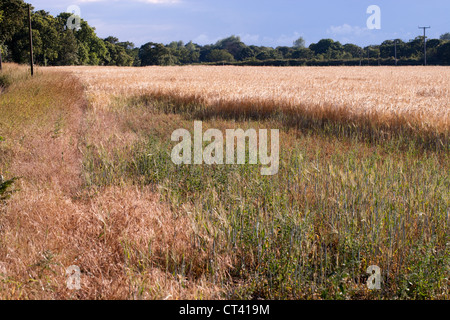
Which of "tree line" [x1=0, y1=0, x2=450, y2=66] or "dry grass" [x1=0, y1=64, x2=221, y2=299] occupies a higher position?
"tree line" [x1=0, y1=0, x2=450, y2=66]

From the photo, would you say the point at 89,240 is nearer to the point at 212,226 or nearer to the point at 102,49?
the point at 212,226

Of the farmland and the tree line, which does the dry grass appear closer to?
the farmland

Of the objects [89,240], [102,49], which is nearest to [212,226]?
[89,240]

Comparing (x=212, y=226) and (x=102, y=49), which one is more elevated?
(x=102, y=49)

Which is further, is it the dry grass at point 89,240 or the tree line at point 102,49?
the tree line at point 102,49

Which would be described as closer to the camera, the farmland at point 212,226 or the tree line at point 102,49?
the farmland at point 212,226

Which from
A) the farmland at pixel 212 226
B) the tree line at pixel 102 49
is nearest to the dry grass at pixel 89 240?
the farmland at pixel 212 226

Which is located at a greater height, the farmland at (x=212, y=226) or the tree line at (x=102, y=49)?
the tree line at (x=102, y=49)

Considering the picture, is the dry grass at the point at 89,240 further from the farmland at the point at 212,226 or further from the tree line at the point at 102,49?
the tree line at the point at 102,49

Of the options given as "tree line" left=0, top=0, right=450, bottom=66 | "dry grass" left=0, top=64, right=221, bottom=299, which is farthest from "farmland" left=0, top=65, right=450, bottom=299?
"tree line" left=0, top=0, right=450, bottom=66

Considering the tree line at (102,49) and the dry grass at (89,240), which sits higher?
the tree line at (102,49)

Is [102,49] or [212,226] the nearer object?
[212,226]

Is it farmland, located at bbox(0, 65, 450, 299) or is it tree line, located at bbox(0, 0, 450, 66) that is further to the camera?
tree line, located at bbox(0, 0, 450, 66)

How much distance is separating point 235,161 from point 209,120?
4739 millimetres
